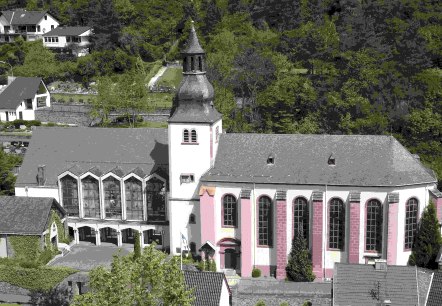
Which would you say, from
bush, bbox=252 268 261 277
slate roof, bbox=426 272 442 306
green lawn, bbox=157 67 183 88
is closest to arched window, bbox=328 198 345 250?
bush, bbox=252 268 261 277

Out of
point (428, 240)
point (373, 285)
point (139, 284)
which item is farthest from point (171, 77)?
point (139, 284)

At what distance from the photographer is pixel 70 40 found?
440 ft

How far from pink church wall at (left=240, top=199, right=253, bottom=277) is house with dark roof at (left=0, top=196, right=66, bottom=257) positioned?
16.6 m

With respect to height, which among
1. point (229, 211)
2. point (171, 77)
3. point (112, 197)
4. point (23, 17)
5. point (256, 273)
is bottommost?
point (256, 273)

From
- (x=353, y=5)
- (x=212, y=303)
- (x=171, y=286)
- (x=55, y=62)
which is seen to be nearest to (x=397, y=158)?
(x=212, y=303)

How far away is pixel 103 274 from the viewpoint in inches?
1293

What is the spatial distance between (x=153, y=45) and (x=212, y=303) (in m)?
89.5

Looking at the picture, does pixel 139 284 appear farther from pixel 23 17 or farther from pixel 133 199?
pixel 23 17

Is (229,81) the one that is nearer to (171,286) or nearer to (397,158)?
(397,158)

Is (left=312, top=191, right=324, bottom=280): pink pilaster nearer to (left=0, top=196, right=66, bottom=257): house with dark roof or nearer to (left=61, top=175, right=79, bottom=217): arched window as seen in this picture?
(left=61, top=175, right=79, bottom=217): arched window

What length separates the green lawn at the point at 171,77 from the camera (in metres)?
114

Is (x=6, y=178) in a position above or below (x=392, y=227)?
above

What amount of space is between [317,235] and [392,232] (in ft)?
18.8

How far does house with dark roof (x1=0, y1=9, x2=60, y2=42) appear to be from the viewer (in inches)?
5591
